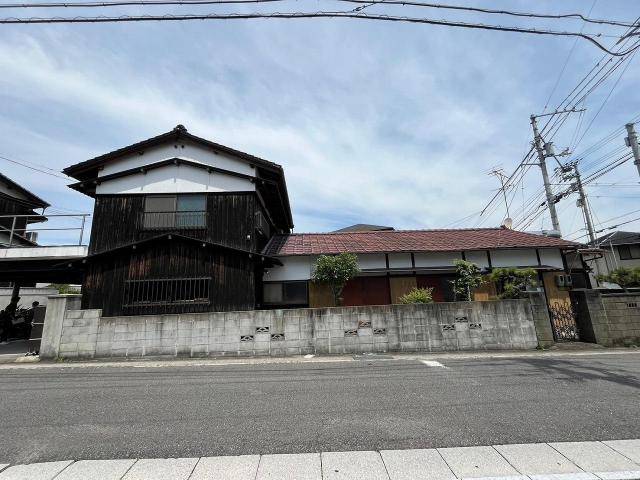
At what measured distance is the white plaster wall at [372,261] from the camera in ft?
44.3

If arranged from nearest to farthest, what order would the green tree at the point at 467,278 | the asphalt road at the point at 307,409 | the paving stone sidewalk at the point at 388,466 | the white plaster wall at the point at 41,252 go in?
the paving stone sidewalk at the point at 388,466, the asphalt road at the point at 307,409, the green tree at the point at 467,278, the white plaster wall at the point at 41,252

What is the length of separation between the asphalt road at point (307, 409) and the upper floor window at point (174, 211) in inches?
229

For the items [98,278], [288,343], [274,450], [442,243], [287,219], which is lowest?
[274,450]

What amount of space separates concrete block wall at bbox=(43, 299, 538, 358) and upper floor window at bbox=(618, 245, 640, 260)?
24242mm

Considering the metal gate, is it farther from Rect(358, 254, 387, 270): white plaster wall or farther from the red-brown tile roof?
Rect(358, 254, 387, 270): white plaster wall

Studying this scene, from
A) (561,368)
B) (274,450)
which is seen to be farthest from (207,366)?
(561,368)

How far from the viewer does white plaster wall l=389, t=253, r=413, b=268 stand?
13647 mm

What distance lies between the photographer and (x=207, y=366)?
859cm

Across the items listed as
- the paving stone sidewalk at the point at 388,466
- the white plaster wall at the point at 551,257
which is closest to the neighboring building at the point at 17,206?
the paving stone sidewalk at the point at 388,466

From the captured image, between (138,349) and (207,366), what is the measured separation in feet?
8.64

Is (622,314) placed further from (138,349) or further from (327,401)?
(138,349)

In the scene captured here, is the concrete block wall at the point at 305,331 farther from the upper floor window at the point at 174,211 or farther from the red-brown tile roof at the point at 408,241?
the upper floor window at the point at 174,211

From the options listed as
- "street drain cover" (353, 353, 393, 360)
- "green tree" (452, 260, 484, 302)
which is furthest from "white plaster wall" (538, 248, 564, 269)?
"street drain cover" (353, 353, 393, 360)

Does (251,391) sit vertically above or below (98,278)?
below
